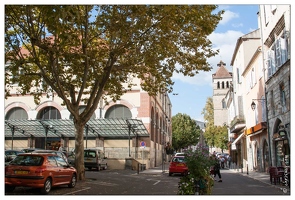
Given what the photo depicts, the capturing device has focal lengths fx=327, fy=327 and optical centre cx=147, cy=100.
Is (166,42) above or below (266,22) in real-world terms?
below

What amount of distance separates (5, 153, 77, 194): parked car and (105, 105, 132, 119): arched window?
2079 cm

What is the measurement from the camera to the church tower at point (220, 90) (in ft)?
270

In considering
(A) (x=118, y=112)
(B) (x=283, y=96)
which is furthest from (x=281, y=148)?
(A) (x=118, y=112)

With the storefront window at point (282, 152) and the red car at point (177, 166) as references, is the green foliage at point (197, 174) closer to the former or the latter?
the storefront window at point (282, 152)

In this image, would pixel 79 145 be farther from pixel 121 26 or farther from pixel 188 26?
pixel 188 26

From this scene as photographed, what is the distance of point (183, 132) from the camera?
227ft

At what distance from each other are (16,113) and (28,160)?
2595cm

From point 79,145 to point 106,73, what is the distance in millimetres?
4114

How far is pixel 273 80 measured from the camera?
21.3m

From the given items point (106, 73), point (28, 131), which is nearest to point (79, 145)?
point (106, 73)

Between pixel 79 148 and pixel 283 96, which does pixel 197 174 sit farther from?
pixel 283 96

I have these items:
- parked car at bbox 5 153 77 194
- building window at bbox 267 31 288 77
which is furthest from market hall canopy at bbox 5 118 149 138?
parked car at bbox 5 153 77 194

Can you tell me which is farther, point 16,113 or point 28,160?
point 16,113

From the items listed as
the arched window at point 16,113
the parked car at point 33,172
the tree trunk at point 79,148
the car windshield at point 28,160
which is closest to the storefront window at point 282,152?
the tree trunk at point 79,148
